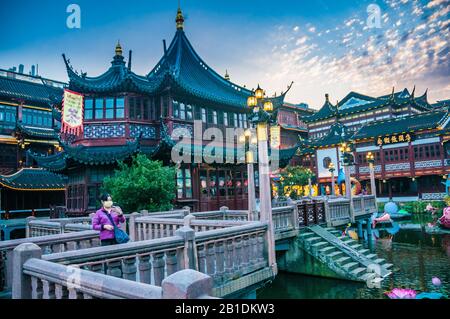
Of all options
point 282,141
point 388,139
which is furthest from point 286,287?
point 282,141

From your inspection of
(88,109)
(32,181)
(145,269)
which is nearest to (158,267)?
(145,269)

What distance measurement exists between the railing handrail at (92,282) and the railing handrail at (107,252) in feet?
1.27

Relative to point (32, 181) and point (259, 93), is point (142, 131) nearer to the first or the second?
point (259, 93)

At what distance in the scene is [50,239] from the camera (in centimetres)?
627

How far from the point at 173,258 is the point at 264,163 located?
379cm

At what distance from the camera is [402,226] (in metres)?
27.8

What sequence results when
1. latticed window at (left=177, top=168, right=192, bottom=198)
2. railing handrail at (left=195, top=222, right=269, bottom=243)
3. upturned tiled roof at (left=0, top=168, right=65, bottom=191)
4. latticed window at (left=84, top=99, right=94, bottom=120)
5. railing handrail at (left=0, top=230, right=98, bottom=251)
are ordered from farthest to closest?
upturned tiled roof at (left=0, top=168, right=65, bottom=191), latticed window at (left=177, top=168, right=192, bottom=198), latticed window at (left=84, top=99, right=94, bottom=120), railing handrail at (left=0, top=230, right=98, bottom=251), railing handrail at (left=195, top=222, right=269, bottom=243)

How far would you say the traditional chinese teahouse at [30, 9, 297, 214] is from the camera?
53.2 feet

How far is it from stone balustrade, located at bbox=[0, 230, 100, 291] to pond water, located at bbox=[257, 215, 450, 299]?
7.28 metres

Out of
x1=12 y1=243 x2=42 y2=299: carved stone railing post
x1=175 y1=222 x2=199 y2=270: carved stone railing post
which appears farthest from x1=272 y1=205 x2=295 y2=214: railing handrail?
x1=12 y1=243 x2=42 y2=299: carved stone railing post

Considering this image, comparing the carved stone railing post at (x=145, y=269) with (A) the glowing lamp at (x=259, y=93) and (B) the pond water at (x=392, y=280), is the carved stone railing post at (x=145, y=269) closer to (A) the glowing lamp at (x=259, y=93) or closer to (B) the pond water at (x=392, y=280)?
(A) the glowing lamp at (x=259, y=93)

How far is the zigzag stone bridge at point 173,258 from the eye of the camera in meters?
2.89

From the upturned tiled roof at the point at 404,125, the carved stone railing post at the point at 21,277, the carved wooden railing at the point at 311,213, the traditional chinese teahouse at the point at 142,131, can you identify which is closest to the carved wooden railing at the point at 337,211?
the carved wooden railing at the point at 311,213

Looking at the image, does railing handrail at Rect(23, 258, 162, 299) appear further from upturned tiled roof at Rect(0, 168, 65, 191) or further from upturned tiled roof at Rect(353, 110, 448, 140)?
upturned tiled roof at Rect(353, 110, 448, 140)
